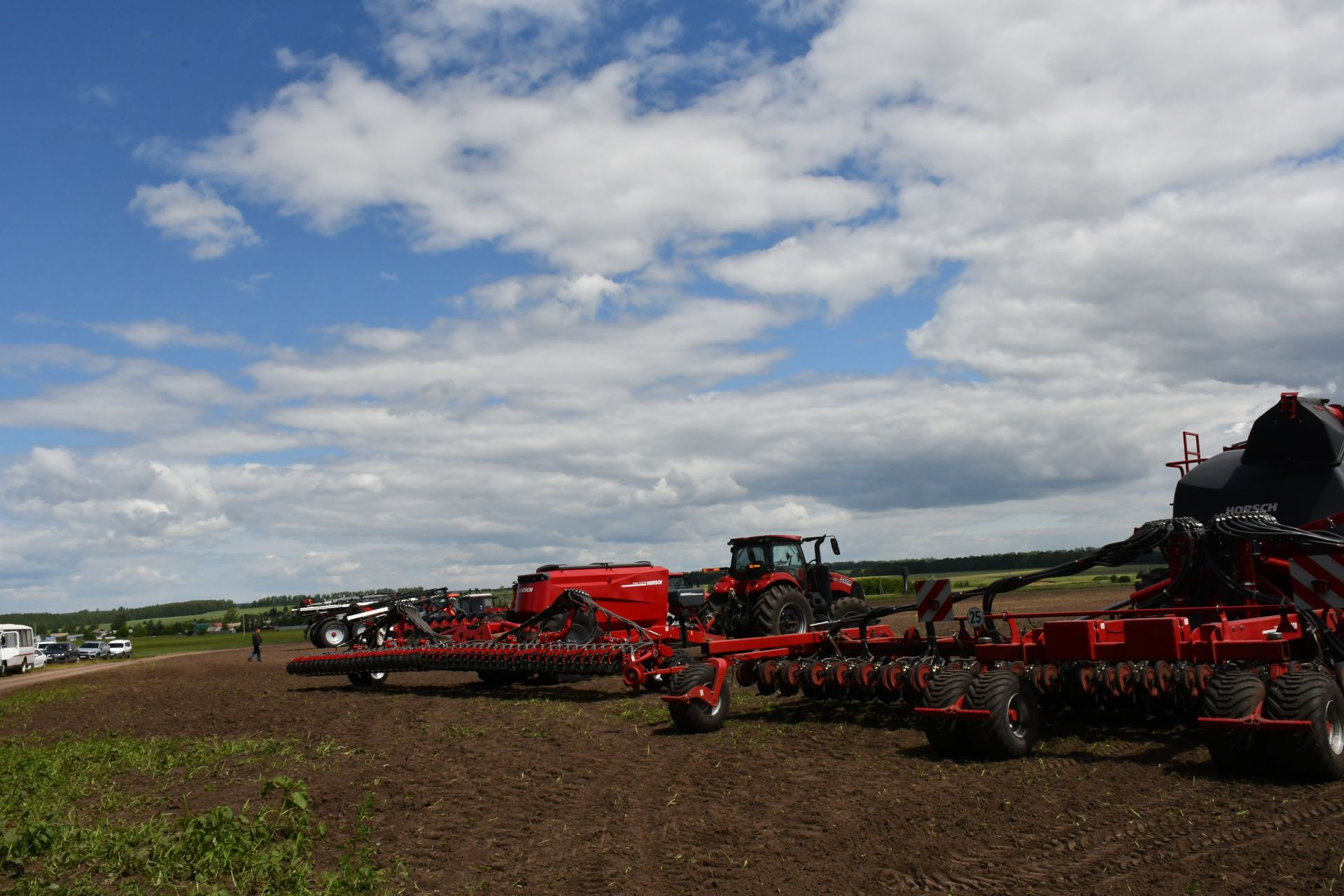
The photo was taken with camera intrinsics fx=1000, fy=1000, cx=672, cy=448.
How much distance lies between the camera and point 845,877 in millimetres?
5738

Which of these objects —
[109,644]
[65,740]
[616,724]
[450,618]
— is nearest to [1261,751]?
[616,724]

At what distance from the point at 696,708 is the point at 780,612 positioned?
7.71 m

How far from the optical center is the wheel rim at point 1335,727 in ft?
23.7

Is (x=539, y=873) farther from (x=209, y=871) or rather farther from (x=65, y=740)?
(x=65, y=740)

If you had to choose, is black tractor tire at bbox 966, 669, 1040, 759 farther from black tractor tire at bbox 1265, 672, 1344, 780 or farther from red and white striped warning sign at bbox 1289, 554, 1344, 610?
red and white striped warning sign at bbox 1289, 554, 1344, 610

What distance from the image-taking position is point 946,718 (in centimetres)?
854

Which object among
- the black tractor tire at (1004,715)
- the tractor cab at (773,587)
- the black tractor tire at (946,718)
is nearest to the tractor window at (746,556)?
the tractor cab at (773,587)

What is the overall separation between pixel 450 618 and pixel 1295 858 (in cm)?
1726

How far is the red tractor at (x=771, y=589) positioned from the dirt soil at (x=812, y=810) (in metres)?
5.98

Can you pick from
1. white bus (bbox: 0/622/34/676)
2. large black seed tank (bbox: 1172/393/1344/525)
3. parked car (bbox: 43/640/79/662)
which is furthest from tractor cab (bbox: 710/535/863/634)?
parked car (bbox: 43/640/79/662)

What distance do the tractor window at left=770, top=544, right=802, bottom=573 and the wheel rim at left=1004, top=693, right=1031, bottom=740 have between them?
10.8m

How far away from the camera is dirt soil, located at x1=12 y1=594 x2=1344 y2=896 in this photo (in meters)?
5.75

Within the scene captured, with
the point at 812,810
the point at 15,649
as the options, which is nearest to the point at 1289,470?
the point at 812,810

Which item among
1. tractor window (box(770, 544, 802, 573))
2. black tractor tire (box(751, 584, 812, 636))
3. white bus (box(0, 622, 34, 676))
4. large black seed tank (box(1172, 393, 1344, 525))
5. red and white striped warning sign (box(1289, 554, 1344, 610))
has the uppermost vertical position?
large black seed tank (box(1172, 393, 1344, 525))
